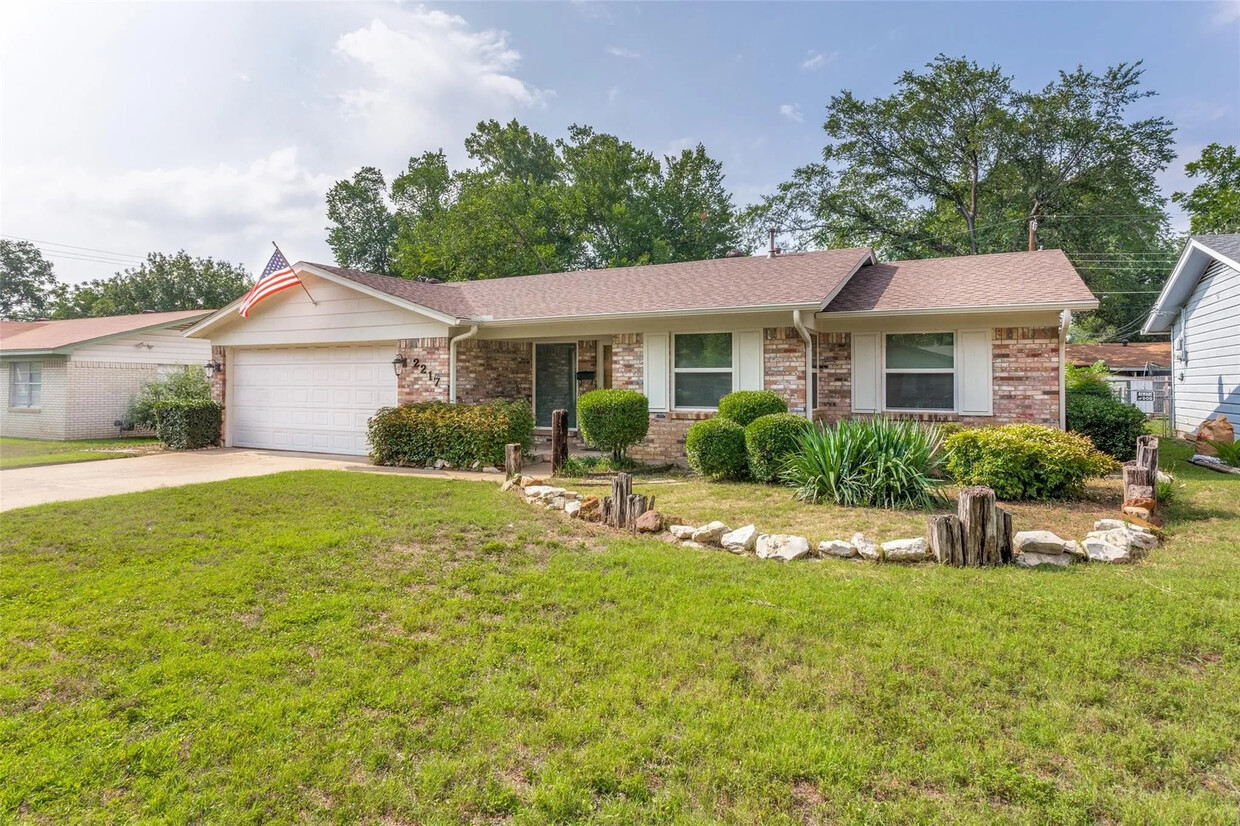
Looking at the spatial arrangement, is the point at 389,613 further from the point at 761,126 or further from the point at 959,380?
the point at 761,126

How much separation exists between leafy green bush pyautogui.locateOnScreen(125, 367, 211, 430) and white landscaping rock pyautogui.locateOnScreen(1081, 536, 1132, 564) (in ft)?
58.9

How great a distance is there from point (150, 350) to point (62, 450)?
5.76 metres

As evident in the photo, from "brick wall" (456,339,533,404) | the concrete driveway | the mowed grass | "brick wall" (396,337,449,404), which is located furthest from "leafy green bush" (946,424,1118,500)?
"brick wall" (396,337,449,404)

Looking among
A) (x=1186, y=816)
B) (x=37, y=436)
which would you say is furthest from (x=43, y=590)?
(x=37, y=436)

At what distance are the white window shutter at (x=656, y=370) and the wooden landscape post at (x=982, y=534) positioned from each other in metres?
6.66

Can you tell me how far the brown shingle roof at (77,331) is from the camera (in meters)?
16.8

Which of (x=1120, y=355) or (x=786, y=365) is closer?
(x=786, y=365)

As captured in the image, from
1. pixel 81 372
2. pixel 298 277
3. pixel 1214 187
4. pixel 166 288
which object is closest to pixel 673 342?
pixel 298 277

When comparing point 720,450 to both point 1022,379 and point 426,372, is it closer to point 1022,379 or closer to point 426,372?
point 1022,379

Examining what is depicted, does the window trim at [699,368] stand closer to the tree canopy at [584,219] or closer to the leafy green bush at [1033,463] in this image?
the leafy green bush at [1033,463]

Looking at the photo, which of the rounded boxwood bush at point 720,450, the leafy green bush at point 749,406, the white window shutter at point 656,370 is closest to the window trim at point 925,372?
the leafy green bush at point 749,406

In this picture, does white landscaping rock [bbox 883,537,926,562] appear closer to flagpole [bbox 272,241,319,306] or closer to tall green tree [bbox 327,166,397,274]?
flagpole [bbox 272,241,319,306]

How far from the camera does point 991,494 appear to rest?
500cm

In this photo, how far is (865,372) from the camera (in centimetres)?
1097
